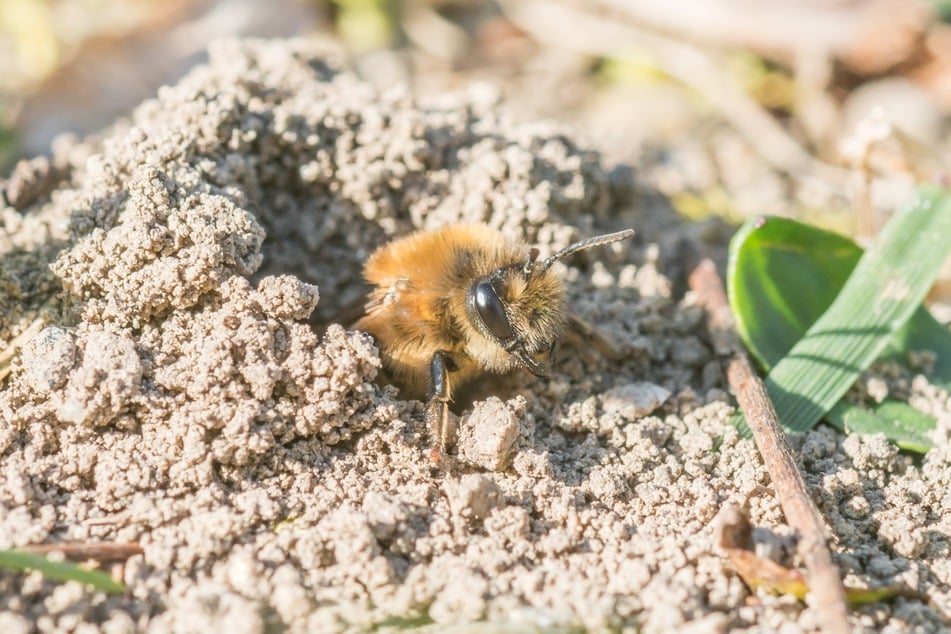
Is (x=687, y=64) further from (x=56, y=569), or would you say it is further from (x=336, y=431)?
(x=56, y=569)

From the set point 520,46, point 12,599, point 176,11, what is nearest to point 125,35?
point 176,11

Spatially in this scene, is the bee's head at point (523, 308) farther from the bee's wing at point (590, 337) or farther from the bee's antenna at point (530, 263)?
the bee's wing at point (590, 337)

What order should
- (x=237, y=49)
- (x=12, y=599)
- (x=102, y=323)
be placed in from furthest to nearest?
(x=237, y=49) → (x=102, y=323) → (x=12, y=599)

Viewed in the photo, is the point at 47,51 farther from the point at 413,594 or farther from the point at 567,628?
the point at 567,628

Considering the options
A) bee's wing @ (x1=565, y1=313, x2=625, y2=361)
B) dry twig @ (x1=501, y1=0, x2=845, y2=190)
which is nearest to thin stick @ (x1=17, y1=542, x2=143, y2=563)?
bee's wing @ (x1=565, y1=313, x2=625, y2=361)

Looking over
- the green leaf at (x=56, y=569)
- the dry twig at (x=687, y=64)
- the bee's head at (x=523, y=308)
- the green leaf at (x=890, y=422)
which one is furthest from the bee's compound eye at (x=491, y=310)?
the dry twig at (x=687, y=64)

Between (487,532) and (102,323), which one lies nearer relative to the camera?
(487,532)

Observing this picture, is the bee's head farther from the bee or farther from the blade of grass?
the blade of grass
